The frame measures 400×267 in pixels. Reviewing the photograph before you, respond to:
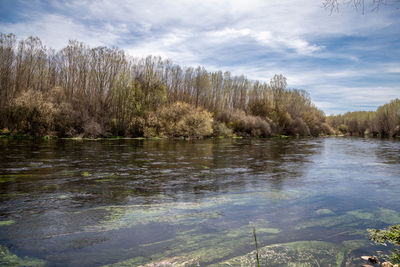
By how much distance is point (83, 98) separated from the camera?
43.7 m

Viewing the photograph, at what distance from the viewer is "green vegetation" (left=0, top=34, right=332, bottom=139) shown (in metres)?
36.4

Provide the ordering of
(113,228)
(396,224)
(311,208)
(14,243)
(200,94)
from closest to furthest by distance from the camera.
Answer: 1. (14,243)
2. (113,228)
3. (396,224)
4. (311,208)
5. (200,94)

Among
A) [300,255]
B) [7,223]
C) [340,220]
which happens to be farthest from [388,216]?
[7,223]

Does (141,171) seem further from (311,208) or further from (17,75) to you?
(17,75)

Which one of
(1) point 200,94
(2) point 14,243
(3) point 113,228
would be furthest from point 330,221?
(1) point 200,94

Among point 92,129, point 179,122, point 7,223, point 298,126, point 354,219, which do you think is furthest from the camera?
point 298,126

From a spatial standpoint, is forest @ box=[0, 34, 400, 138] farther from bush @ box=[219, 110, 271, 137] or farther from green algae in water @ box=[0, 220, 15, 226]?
green algae in water @ box=[0, 220, 15, 226]

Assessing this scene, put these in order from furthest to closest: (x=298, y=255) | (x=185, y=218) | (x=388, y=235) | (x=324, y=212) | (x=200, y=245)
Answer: (x=324, y=212)
(x=185, y=218)
(x=388, y=235)
(x=200, y=245)
(x=298, y=255)

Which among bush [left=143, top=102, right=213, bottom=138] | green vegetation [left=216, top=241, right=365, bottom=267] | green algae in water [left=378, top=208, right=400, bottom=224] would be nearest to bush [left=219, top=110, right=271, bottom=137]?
bush [left=143, top=102, right=213, bottom=138]

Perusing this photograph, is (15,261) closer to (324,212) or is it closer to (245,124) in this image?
(324,212)

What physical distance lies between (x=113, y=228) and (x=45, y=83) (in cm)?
4696

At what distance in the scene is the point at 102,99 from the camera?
45.6 meters

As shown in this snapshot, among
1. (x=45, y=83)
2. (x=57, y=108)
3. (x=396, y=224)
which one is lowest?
(x=396, y=224)

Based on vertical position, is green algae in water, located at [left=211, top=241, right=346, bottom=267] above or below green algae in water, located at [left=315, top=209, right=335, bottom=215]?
below
